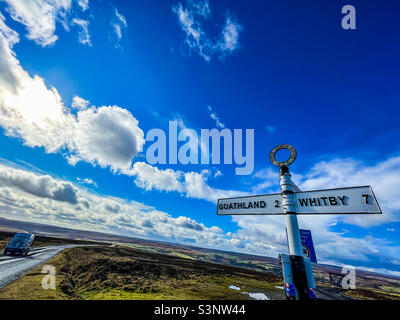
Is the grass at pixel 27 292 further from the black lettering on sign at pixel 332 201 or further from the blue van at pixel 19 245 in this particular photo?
the blue van at pixel 19 245

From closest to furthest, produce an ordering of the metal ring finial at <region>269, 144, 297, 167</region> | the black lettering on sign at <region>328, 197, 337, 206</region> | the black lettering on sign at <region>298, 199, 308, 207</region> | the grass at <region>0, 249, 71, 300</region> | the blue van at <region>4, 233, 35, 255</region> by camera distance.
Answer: the black lettering on sign at <region>328, 197, 337, 206</region> → the black lettering on sign at <region>298, 199, 308, 207</region> → the metal ring finial at <region>269, 144, 297, 167</region> → the grass at <region>0, 249, 71, 300</region> → the blue van at <region>4, 233, 35, 255</region>

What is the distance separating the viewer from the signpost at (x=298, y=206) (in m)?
4.11

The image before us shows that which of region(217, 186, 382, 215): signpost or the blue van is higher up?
region(217, 186, 382, 215): signpost

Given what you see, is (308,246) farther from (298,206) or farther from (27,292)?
(27,292)

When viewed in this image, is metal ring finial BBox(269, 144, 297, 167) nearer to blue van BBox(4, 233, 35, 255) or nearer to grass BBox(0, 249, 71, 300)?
grass BBox(0, 249, 71, 300)

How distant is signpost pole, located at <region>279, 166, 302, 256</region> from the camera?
448cm

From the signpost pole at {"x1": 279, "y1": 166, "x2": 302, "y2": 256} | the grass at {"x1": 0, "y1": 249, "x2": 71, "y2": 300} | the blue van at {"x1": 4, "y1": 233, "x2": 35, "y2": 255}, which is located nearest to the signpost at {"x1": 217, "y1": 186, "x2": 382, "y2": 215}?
the signpost pole at {"x1": 279, "y1": 166, "x2": 302, "y2": 256}

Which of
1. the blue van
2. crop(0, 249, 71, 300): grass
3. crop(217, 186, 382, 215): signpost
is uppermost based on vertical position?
crop(217, 186, 382, 215): signpost

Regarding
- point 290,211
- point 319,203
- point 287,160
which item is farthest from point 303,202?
point 287,160

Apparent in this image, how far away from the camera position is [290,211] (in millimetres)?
4734

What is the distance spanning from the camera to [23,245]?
90.1 ft

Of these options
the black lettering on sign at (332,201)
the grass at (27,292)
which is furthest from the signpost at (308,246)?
the grass at (27,292)
